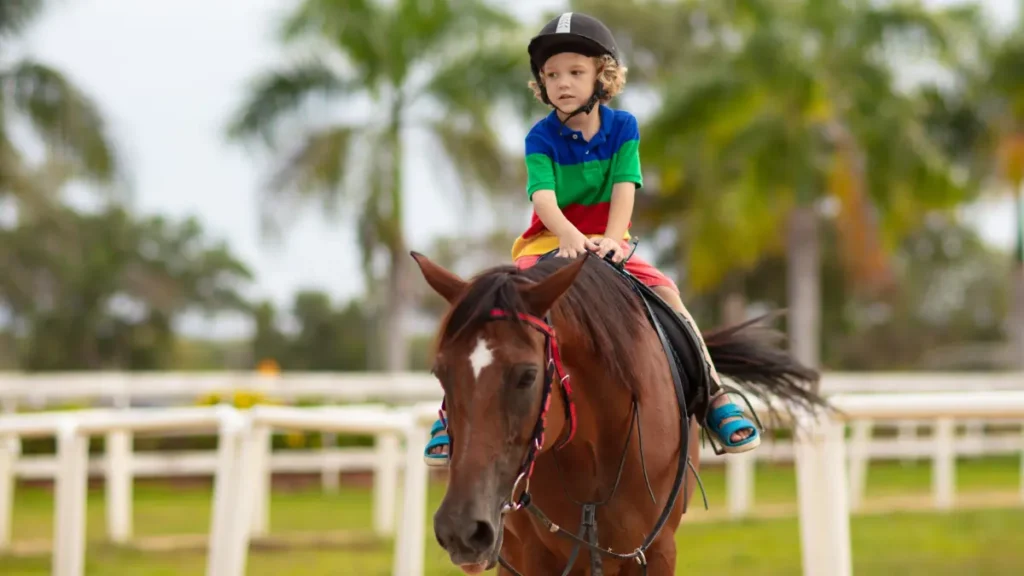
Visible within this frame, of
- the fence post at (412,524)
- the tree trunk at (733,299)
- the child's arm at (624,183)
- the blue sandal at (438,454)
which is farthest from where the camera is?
the tree trunk at (733,299)

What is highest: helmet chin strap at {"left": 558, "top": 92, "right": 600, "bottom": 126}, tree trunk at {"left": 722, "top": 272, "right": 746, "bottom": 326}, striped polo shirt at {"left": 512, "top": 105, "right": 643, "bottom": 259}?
tree trunk at {"left": 722, "top": 272, "right": 746, "bottom": 326}

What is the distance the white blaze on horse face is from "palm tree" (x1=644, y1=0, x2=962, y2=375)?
2034cm

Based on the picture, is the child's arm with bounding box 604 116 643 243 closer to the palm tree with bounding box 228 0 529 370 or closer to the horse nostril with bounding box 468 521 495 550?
the horse nostril with bounding box 468 521 495 550

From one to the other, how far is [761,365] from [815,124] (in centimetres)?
1995

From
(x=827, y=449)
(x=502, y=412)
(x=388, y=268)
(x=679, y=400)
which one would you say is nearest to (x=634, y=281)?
(x=679, y=400)

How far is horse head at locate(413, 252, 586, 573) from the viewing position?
286 centimetres

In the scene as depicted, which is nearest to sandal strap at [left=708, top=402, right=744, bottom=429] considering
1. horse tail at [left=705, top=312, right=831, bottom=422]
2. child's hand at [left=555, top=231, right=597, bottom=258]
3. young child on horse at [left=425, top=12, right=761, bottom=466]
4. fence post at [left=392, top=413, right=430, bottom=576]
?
young child on horse at [left=425, top=12, right=761, bottom=466]

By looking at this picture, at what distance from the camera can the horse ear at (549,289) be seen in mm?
3105

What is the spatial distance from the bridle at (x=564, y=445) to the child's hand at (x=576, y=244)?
0.12 meters

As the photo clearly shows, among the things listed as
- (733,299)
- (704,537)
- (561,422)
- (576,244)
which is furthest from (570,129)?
(733,299)

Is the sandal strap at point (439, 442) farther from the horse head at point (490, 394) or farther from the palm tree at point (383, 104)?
the palm tree at point (383, 104)

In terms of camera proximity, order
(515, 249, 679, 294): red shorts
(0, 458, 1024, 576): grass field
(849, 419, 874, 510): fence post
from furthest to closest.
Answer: (849, 419, 874, 510): fence post → (0, 458, 1024, 576): grass field → (515, 249, 679, 294): red shorts

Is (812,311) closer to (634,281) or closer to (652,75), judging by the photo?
(652,75)

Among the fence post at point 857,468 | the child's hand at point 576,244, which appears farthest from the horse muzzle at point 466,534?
the fence post at point 857,468
